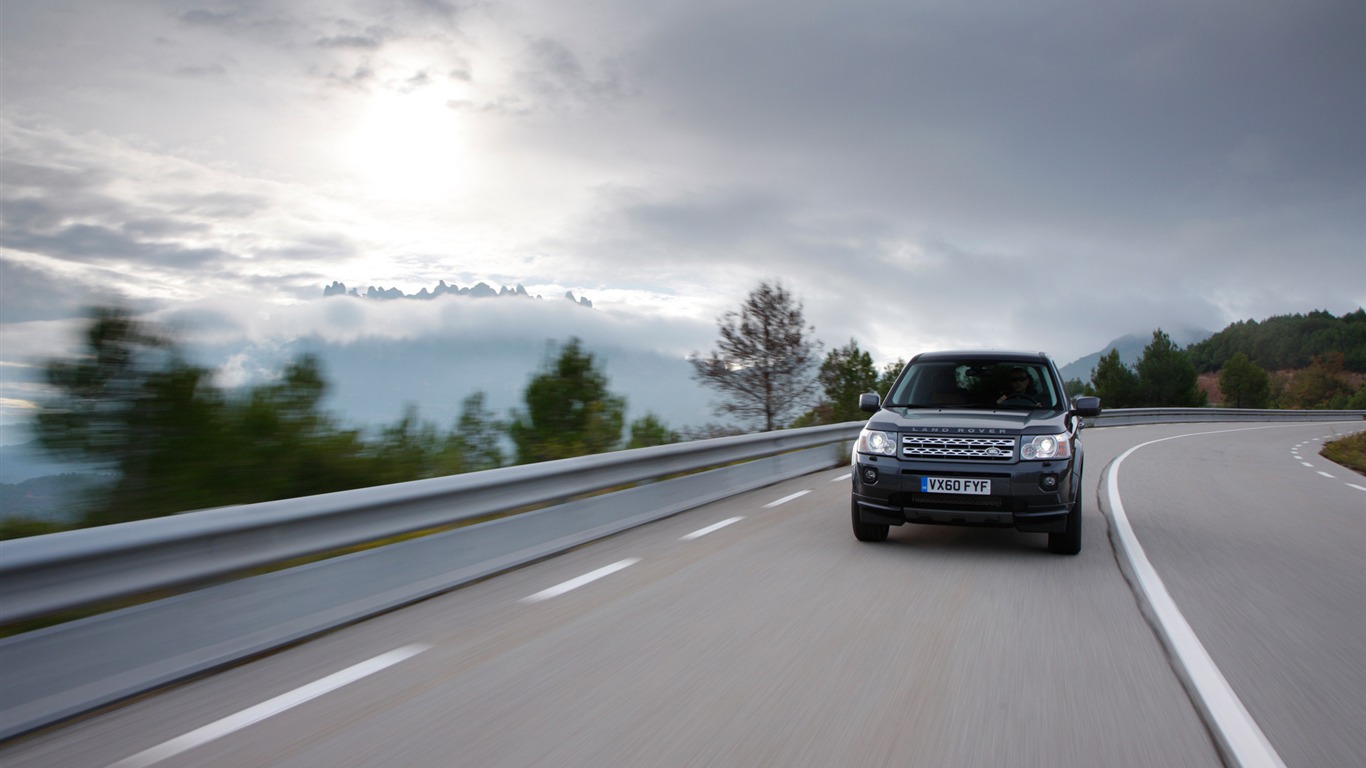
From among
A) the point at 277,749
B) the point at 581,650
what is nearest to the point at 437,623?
the point at 581,650

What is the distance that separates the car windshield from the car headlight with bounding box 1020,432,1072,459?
3.23 feet

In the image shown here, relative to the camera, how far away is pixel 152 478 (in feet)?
25.9

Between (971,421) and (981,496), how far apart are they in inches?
27.9

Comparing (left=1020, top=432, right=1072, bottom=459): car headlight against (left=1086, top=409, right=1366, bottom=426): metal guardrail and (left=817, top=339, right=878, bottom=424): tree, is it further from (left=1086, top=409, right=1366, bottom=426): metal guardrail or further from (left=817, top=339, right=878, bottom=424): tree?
(left=1086, top=409, right=1366, bottom=426): metal guardrail

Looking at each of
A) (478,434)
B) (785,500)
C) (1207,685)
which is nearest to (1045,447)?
(1207,685)

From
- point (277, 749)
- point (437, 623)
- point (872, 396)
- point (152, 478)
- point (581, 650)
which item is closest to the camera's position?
point (277, 749)

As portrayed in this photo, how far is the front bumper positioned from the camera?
7.26 m

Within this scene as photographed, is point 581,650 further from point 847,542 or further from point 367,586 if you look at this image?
point 847,542

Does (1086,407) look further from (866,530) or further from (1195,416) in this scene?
(1195,416)

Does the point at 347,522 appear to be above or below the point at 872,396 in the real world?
below

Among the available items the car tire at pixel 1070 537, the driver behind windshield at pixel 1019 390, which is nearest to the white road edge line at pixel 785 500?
the driver behind windshield at pixel 1019 390

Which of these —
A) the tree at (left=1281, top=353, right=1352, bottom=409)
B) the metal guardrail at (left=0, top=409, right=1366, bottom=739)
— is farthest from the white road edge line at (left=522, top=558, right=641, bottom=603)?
the tree at (left=1281, top=353, right=1352, bottom=409)

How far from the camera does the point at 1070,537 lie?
297 inches

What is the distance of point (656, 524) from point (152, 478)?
4.39 meters
